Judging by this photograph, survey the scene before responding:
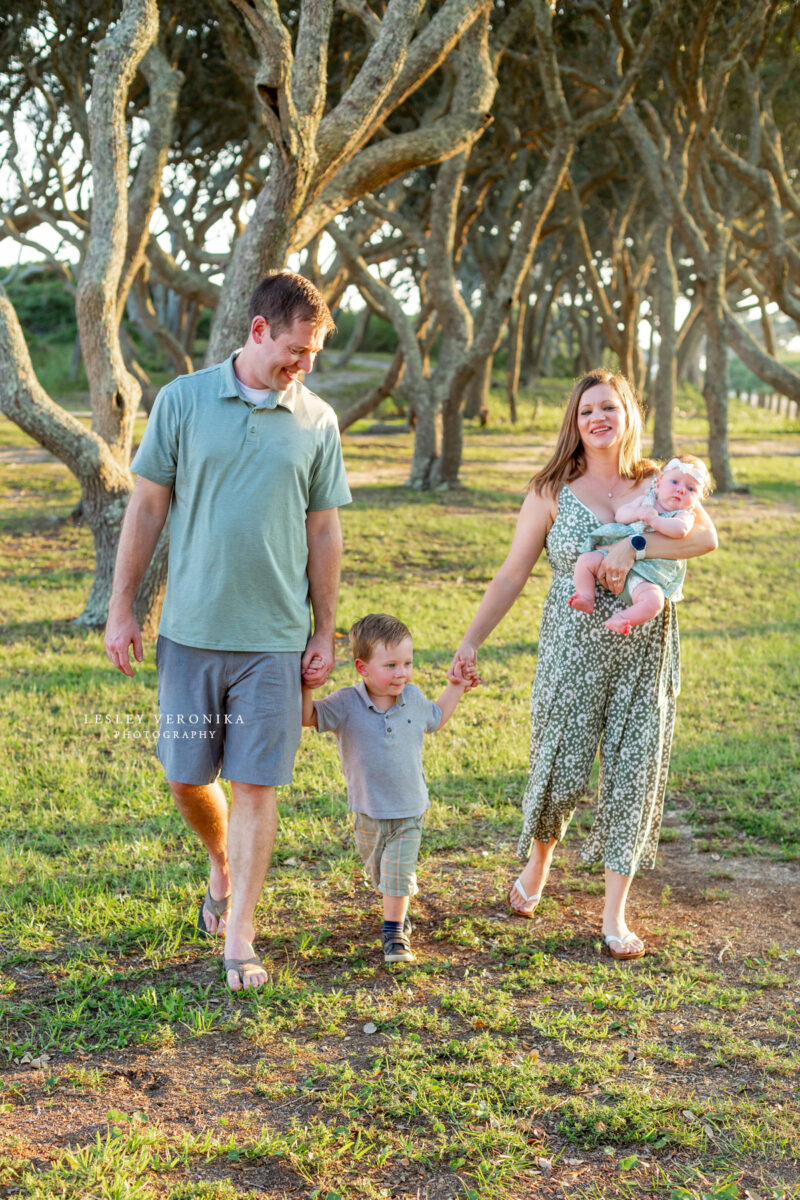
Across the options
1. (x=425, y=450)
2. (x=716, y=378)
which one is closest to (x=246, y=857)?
(x=425, y=450)

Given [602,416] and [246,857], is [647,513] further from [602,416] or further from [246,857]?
[246,857]

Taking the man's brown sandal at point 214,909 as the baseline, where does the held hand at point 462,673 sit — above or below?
above

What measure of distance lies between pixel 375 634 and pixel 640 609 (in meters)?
0.88

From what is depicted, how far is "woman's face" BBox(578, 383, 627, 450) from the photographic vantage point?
152 inches

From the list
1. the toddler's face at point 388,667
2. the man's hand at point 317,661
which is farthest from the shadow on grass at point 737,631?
the man's hand at point 317,661

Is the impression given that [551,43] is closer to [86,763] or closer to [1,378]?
[1,378]

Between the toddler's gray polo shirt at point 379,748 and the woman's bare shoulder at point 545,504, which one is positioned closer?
the toddler's gray polo shirt at point 379,748

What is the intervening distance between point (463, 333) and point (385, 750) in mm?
12053

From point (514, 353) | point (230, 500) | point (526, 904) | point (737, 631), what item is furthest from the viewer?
point (514, 353)

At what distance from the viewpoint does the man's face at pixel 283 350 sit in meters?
3.40

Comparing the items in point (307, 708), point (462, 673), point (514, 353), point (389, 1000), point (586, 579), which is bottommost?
point (389, 1000)

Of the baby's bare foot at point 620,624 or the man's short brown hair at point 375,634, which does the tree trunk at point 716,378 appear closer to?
the baby's bare foot at point 620,624

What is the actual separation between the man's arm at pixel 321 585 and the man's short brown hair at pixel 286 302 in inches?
25.5

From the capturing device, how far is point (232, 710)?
143 inches
